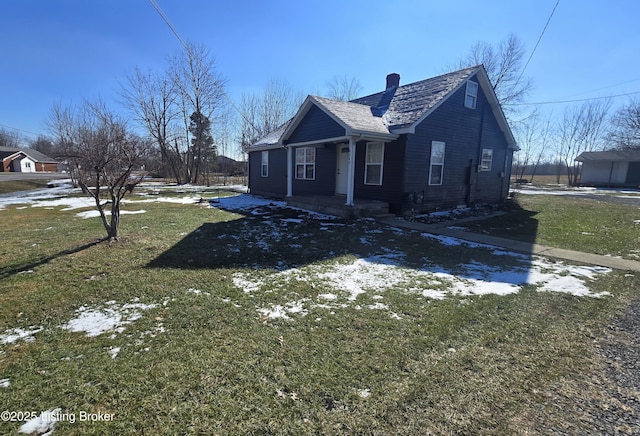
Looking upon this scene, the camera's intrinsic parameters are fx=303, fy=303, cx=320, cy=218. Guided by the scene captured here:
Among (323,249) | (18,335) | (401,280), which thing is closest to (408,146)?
(323,249)

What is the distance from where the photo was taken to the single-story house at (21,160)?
163 ft

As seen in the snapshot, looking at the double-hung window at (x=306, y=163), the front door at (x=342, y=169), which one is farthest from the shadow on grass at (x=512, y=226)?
the double-hung window at (x=306, y=163)

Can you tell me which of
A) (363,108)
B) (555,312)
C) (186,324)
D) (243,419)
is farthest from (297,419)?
(363,108)

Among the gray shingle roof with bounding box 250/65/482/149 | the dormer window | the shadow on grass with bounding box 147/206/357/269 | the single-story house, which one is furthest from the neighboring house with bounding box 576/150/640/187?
the single-story house

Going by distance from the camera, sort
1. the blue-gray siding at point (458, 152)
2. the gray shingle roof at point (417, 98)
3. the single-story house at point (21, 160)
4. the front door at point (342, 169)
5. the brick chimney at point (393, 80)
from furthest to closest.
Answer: the single-story house at point (21, 160) → the brick chimney at point (393, 80) → the front door at point (342, 169) → the blue-gray siding at point (458, 152) → the gray shingle roof at point (417, 98)

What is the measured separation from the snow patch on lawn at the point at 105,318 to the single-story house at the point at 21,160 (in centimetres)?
5983

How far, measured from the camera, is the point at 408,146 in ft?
32.1

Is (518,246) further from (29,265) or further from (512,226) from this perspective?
(29,265)

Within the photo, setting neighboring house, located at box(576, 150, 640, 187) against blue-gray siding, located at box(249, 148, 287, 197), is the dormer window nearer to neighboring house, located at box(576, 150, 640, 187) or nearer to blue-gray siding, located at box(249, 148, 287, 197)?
blue-gray siding, located at box(249, 148, 287, 197)

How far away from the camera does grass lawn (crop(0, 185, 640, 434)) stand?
197 cm

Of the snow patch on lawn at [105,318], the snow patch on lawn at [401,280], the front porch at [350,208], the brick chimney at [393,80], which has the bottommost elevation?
the snow patch on lawn at [105,318]

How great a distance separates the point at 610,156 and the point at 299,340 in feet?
146

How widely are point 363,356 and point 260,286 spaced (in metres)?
1.93

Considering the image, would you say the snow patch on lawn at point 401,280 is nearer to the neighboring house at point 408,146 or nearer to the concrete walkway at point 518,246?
the concrete walkway at point 518,246
